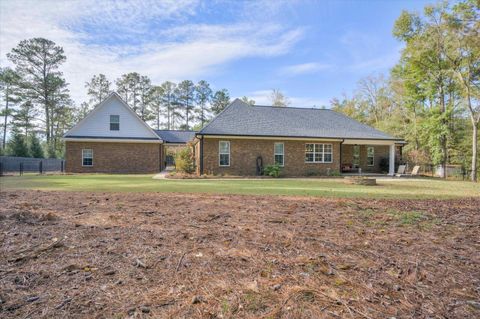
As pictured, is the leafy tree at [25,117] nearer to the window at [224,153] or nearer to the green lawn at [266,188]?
the green lawn at [266,188]

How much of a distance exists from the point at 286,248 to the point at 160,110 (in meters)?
47.0

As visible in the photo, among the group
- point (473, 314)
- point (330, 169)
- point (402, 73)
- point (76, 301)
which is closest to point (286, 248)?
point (473, 314)

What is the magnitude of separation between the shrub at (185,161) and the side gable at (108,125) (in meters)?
4.66

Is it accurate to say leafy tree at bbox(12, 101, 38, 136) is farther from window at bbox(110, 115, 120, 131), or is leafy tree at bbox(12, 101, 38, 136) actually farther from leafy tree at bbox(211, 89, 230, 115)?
leafy tree at bbox(211, 89, 230, 115)

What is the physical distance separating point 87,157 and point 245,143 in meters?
12.7

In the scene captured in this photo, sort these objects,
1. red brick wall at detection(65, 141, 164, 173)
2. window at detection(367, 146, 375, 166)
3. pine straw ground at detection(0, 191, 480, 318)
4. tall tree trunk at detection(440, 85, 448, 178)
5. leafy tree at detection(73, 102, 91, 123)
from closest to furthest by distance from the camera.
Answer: pine straw ground at detection(0, 191, 480, 318), red brick wall at detection(65, 141, 164, 173), tall tree trunk at detection(440, 85, 448, 178), window at detection(367, 146, 375, 166), leafy tree at detection(73, 102, 91, 123)

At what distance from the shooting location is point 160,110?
47.3 meters

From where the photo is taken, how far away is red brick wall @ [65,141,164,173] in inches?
824

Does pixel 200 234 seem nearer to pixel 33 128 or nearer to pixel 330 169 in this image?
pixel 330 169

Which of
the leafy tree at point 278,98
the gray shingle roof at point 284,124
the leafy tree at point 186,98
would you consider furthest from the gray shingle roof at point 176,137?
the leafy tree at point 278,98

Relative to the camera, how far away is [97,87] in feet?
144

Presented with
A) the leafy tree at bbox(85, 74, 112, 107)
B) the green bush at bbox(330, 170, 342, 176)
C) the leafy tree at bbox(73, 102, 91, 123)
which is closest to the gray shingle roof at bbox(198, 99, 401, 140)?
the green bush at bbox(330, 170, 342, 176)

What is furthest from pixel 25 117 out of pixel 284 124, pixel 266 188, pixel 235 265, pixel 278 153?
pixel 235 265

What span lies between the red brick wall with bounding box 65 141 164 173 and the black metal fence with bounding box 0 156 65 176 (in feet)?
9.31
